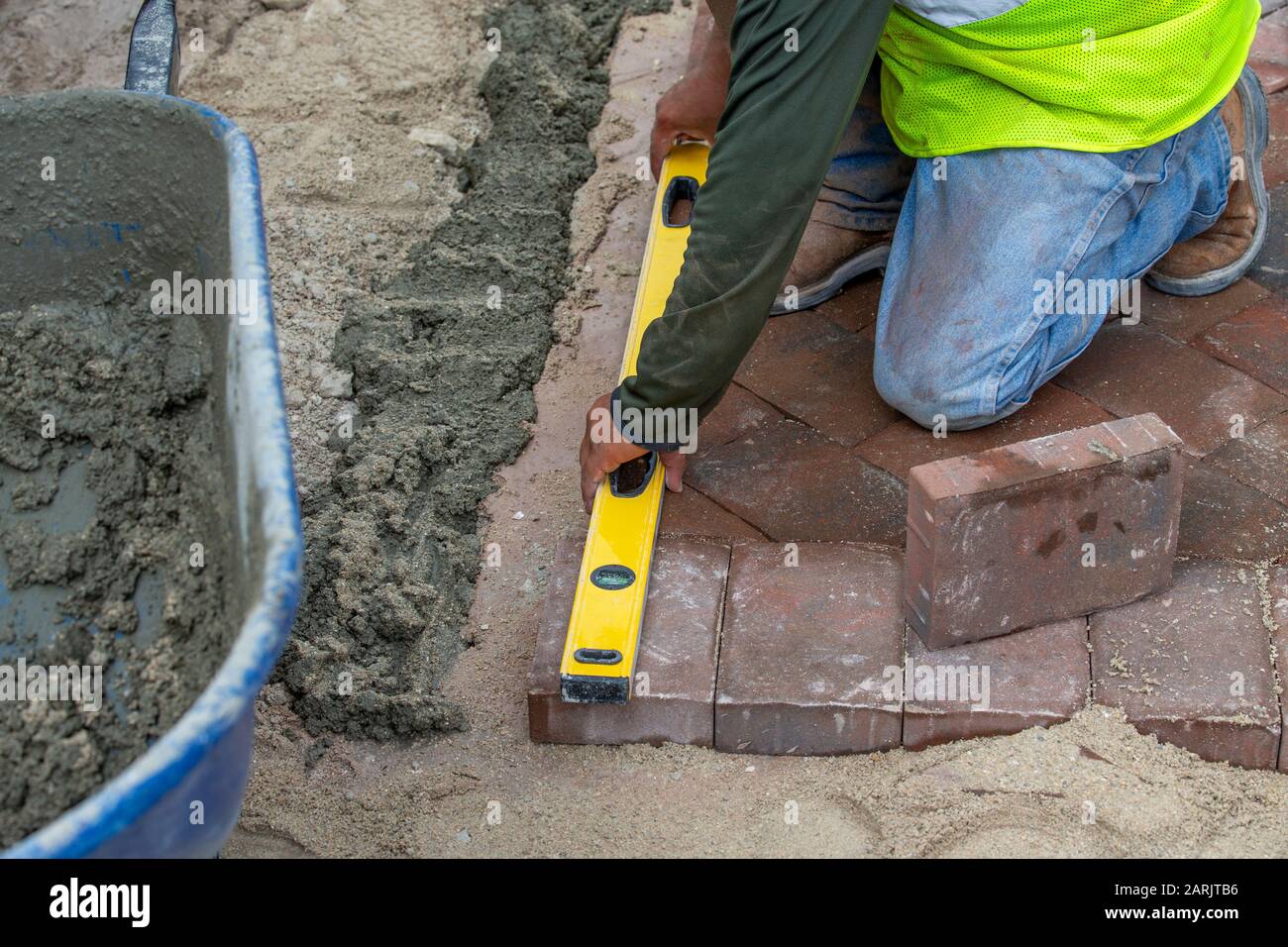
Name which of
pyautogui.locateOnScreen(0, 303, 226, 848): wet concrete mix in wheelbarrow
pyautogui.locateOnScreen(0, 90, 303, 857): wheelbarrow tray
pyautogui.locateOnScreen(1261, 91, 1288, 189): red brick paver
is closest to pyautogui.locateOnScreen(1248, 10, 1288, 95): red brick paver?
pyautogui.locateOnScreen(1261, 91, 1288, 189): red brick paver

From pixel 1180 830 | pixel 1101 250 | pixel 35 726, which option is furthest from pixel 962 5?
pixel 35 726

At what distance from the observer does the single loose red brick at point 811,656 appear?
7.81 feet

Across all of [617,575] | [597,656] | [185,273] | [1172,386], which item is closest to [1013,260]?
[1172,386]

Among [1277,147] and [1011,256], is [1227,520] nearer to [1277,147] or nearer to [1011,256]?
[1011,256]

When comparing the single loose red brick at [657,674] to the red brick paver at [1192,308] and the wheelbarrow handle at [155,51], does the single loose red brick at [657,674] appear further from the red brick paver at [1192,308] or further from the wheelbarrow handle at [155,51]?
the red brick paver at [1192,308]

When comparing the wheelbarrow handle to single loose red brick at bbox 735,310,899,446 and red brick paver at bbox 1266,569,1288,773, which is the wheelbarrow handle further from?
red brick paver at bbox 1266,569,1288,773

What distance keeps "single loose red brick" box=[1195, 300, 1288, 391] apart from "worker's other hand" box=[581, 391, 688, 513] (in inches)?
52.6

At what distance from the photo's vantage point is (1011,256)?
285 cm

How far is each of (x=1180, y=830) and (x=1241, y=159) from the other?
69.4 inches

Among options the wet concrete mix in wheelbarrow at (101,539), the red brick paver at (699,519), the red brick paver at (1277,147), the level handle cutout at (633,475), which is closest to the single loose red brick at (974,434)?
the red brick paver at (699,519)

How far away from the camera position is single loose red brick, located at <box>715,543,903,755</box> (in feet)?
7.81

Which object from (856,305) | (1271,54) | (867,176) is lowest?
(856,305)

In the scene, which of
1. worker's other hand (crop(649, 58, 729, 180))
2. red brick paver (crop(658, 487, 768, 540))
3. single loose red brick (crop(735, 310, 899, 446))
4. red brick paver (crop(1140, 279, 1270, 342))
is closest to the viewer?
red brick paver (crop(658, 487, 768, 540))

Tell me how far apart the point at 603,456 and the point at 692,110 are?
1.14 m
